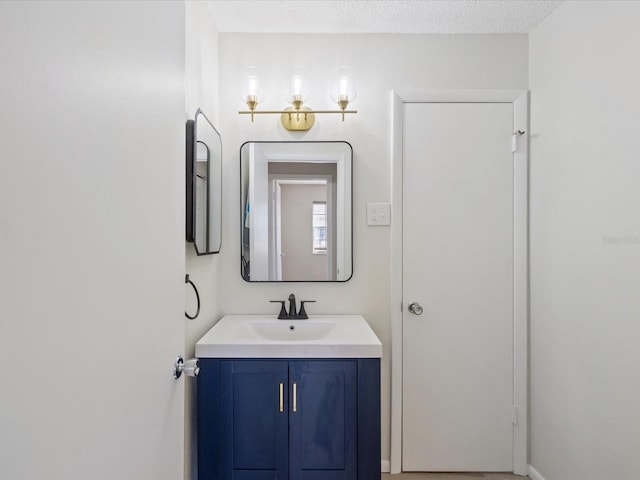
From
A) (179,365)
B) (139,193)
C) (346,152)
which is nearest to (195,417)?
(179,365)

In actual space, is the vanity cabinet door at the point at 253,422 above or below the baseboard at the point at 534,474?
above

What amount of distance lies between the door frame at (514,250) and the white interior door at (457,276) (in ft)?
0.10

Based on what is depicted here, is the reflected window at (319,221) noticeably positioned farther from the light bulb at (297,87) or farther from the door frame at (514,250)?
the light bulb at (297,87)

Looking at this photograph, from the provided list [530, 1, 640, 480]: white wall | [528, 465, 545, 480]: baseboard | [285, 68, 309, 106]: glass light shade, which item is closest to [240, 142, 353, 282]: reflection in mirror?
[285, 68, 309, 106]: glass light shade

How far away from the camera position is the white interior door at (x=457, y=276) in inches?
80.4

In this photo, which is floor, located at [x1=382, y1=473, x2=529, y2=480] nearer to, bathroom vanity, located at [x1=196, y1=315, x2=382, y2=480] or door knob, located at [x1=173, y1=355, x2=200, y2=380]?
bathroom vanity, located at [x1=196, y1=315, x2=382, y2=480]

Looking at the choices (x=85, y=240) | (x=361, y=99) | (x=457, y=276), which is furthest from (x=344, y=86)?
(x=85, y=240)

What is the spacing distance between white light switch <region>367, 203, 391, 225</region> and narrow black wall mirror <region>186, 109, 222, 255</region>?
814 millimetres

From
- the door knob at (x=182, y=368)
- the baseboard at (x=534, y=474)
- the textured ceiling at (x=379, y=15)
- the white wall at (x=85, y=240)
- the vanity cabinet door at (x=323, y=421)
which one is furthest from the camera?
the baseboard at (x=534, y=474)

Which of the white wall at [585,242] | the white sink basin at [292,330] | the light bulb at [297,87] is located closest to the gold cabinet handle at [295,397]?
the white sink basin at [292,330]

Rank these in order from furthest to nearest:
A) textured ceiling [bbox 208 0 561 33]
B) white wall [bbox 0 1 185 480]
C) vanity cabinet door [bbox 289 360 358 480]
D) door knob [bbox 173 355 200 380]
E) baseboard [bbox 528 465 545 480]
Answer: baseboard [bbox 528 465 545 480] < textured ceiling [bbox 208 0 561 33] < vanity cabinet door [bbox 289 360 358 480] < door knob [bbox 173 355 200 380] < white wall [bbox 0 1 185 480]

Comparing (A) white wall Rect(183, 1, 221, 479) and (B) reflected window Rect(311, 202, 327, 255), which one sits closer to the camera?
(A) white wall Rect(183, 1, 221, 479)

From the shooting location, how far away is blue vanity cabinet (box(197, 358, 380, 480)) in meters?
1.55

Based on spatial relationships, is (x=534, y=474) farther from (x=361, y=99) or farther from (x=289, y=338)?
(x=361, y=99)
